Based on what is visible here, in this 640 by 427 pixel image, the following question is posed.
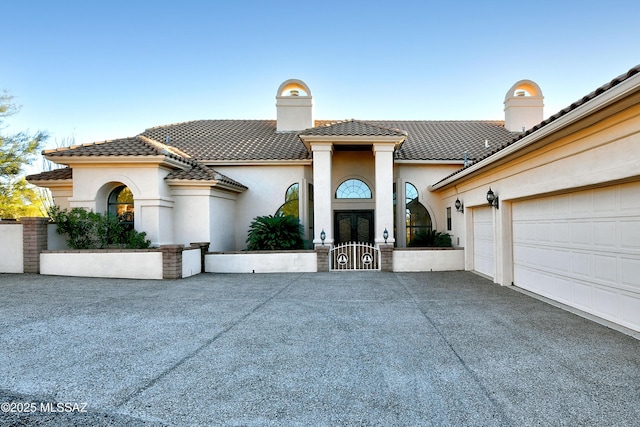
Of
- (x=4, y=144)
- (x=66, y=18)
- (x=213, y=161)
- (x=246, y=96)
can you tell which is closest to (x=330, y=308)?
(x=213, y=161)

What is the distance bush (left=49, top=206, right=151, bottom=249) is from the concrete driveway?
3.58 m

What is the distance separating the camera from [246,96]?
66.2 ft

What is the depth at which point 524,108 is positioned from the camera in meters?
17.2

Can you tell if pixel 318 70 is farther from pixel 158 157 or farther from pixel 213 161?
pixel 158 157

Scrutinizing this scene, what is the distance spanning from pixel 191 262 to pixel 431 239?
9.06m

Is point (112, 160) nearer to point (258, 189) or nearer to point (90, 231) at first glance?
point (90, 231)

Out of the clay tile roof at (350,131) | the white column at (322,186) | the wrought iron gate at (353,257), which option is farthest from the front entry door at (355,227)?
the clay tile roof at (350,131)

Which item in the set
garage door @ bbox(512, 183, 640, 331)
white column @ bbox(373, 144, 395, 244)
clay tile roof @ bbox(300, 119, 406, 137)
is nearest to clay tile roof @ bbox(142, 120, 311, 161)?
clay tile roof @ bbox(300, 119, 406, 137)

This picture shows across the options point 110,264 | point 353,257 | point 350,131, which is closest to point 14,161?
point 110,264

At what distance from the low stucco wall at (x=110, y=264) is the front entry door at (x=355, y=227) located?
7351 millimetres

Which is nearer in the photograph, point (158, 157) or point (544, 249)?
point (544, 249)

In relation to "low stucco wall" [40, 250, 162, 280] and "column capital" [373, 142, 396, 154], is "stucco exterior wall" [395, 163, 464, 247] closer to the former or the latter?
"column capital" [373, 142, 396, 154]

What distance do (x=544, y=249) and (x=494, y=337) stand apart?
3371 mm

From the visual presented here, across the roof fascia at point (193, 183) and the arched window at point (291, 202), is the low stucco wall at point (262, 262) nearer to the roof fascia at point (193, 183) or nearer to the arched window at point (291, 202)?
the roof fascia at point (193, 183)
